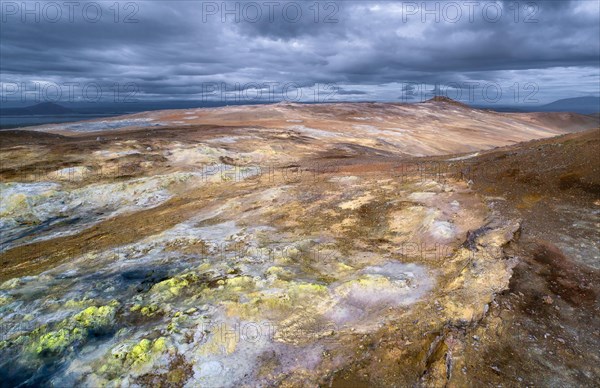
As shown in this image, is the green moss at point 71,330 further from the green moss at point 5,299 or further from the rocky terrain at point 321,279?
the green moss at point 5,299

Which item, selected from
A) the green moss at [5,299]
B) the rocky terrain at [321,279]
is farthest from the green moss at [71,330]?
the green moss at [5,299]

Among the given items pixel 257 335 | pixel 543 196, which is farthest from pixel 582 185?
pixel 257 335

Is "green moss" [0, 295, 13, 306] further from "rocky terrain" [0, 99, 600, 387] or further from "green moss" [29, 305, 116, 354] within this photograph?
"green moss" [29, 305, 116, 354]

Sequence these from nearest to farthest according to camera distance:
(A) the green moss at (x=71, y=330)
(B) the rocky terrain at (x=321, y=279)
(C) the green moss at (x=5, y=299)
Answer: (B) the rocky terrain at (x=321, y=279) < (A) the green moss at (x=71, y=330) < (C) the green moss at (x=5, y=299)

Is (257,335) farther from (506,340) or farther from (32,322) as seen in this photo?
(32,322)

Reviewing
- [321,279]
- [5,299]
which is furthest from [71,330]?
[321,279]

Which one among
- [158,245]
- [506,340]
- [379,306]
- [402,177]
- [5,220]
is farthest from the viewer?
[5,220]

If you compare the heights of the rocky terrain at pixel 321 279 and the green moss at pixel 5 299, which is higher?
the rocky terrain at pixel 321 279

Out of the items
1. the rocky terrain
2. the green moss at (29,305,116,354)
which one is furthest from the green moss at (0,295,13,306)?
the green moss at (29,305,116,354)
